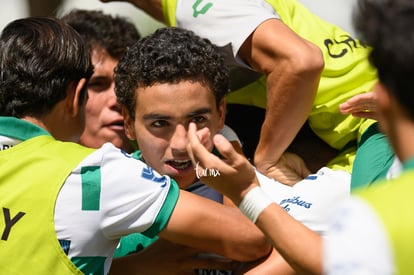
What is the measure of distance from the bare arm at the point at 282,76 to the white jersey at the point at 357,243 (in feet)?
4.93

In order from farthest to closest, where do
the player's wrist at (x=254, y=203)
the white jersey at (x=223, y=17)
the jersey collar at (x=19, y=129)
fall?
the white jersey at (x=223, y=17), the jersey collar at (x=19, y=129), the player's wrist at (x=254, y=203)

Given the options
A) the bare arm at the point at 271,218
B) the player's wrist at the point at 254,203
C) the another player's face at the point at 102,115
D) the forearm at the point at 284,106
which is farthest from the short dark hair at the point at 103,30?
the player's wrist at the point at 254,203

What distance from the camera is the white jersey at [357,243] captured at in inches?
65.7

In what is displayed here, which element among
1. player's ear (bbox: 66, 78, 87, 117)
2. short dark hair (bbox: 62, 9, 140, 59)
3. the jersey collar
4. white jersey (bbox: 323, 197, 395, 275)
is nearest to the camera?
white jersey (bbox: 323, 197, 395, 275)

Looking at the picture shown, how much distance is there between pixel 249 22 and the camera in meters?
3.34

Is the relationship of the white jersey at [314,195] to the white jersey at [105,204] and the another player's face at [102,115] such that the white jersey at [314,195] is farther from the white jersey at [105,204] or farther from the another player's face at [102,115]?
the another player's face at [102,115]

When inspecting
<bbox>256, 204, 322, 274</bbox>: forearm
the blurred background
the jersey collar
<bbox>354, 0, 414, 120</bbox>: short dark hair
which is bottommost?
the blurred background

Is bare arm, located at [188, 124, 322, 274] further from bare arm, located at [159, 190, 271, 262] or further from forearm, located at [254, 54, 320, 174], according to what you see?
forearm, located at [254, 54, 320, 174]

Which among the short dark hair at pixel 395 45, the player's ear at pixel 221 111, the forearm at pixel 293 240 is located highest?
the short dark hair at pixel 395 45

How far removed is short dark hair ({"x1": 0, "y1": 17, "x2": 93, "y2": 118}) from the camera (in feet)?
9.23

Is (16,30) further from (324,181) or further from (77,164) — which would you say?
(324,181)

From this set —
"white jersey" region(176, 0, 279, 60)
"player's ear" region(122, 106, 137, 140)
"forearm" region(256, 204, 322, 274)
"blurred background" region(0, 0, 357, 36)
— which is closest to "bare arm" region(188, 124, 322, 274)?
"forearm" region(256, 204, 322, 274)

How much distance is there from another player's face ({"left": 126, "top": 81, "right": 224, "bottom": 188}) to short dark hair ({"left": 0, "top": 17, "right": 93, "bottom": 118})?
331 mm

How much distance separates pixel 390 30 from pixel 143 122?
1540 mm
